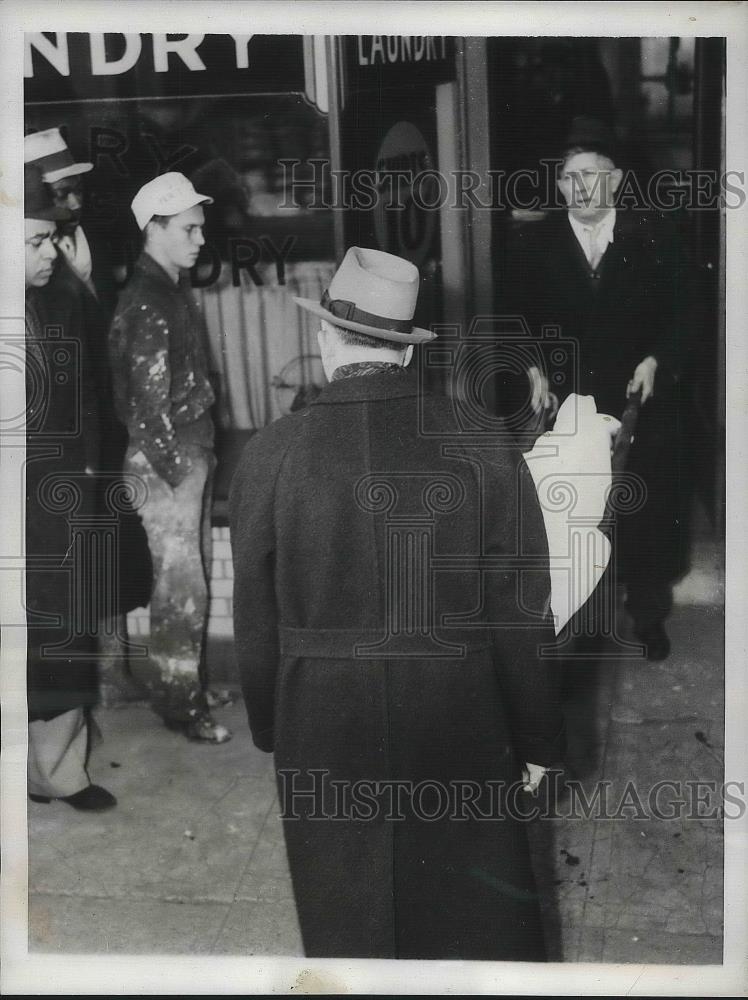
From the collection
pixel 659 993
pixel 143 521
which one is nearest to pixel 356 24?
pixel 143 521

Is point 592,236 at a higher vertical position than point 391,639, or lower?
higher

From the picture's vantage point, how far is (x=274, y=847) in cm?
335

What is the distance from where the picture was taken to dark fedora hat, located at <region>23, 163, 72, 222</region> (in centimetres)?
324

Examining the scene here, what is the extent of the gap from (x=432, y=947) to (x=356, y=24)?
273 cm

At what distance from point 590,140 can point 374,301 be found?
0.84 meters

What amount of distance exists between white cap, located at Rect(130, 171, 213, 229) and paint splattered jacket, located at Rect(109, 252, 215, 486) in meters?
0.16

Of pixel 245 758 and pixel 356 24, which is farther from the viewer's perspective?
pixel 245 758

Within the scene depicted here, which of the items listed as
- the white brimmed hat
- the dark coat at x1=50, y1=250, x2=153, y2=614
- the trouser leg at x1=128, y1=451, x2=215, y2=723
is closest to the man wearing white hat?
the white brimmed hat

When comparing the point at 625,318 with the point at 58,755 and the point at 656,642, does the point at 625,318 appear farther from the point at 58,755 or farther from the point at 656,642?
the point at 58,755

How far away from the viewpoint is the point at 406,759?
3.20m

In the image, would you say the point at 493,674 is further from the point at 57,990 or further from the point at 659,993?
the point at 57,990

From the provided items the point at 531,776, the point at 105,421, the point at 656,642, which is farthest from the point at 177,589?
the point at 656,642

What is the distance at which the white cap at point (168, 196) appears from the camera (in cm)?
323

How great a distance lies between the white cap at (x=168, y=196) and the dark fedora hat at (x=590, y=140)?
1.08 m
